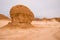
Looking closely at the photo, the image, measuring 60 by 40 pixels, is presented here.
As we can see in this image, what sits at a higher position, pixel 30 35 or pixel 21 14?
pixel 21 14

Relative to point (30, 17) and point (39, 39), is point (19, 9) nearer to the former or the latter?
point (30, 17)

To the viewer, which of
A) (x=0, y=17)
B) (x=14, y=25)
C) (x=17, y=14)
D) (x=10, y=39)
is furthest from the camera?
(x=0, y=17)

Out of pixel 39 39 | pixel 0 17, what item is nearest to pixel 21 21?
pixel 39 39

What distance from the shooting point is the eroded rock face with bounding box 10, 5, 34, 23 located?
734 centimetres

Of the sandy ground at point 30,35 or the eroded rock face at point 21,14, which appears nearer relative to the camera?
the sandy ground at point 30,35

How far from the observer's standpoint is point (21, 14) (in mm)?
7613

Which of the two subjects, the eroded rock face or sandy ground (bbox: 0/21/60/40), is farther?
the eroded rock face

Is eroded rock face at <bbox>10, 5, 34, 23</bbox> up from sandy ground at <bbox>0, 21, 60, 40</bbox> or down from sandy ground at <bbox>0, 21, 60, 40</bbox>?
up

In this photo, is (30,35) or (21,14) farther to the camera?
(21,14)

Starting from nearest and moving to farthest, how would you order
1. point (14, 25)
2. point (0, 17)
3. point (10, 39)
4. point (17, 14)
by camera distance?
point (10, 39) < point (14, 25) < point (17, 14) < point (0, 17)

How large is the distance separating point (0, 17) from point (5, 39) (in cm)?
1315

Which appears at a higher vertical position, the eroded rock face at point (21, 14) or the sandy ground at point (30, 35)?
the eroded rock face at point (21, 14)

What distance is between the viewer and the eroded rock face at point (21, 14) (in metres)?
7.34

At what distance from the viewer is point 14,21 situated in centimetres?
746
